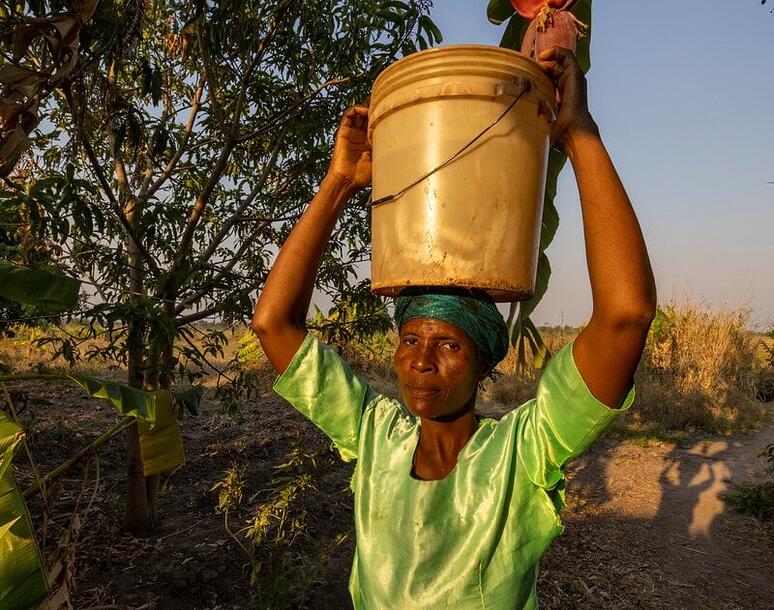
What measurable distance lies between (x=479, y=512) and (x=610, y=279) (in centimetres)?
56

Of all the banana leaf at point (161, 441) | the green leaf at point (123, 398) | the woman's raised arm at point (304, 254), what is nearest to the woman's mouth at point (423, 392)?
the woman's raised arm at point (304, 254)

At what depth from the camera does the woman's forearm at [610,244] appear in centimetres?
97

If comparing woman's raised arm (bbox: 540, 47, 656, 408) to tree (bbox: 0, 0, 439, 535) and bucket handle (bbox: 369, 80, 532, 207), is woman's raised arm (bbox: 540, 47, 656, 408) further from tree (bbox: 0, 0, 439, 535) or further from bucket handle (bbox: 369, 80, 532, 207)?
tree (bbox: 0, 0, 439, 535)

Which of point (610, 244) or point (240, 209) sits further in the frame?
point (240, 209)

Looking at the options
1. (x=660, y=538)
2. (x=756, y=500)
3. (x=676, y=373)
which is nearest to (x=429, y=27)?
(x=660, y=538)

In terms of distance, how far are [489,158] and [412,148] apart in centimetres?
16

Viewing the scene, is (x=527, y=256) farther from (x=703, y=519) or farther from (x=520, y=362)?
(x=703, y=519)

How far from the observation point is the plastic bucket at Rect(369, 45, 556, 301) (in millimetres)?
1064

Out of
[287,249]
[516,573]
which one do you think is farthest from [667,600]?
[287,249]

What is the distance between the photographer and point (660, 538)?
4.47 meters

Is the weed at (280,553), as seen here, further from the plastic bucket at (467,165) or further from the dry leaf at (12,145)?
the plastic bucket at (467,165)

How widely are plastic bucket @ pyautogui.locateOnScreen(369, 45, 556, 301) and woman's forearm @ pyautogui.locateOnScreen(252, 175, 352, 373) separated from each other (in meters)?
0.35

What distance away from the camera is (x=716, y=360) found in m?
10.6

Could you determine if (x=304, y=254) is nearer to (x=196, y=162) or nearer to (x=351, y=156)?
(x=351, y=156)
